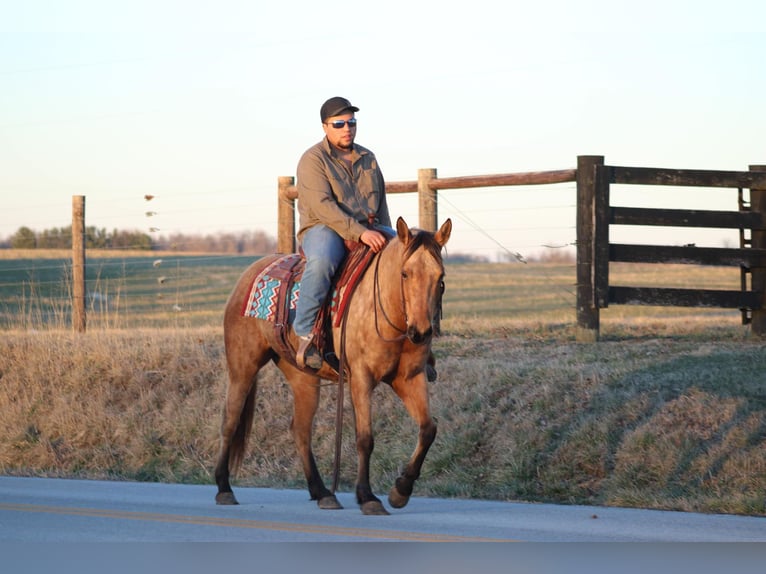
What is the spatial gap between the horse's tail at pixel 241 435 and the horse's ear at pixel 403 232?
2.78 m

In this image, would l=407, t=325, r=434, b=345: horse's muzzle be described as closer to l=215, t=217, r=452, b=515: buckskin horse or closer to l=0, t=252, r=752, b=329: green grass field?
l=215, t=217, r=452, b=515: buckskin horse

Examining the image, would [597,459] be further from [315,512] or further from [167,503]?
[167,503]

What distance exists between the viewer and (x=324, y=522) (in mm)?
8578

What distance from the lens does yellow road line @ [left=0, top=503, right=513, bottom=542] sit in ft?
25.4

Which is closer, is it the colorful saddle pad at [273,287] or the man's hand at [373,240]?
the man's hand at [373,240]

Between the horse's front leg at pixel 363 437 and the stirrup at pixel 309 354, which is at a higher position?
the stirrup at pixel 309 354

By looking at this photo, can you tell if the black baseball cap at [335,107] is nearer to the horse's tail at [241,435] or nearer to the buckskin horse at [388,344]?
the buckskin horse at [388,344]

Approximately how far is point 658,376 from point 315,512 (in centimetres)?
475

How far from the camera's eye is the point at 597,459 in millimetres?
11344

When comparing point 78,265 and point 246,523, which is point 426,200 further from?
point 246,523

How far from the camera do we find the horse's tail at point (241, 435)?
10844 mm

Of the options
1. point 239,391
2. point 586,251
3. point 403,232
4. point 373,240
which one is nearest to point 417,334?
point 403,232

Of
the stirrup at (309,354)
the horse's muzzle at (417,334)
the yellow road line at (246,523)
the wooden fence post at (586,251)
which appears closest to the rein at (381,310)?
the horse's muzzle at (417,334)

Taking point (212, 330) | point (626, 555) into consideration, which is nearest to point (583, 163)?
point (212, 330)
